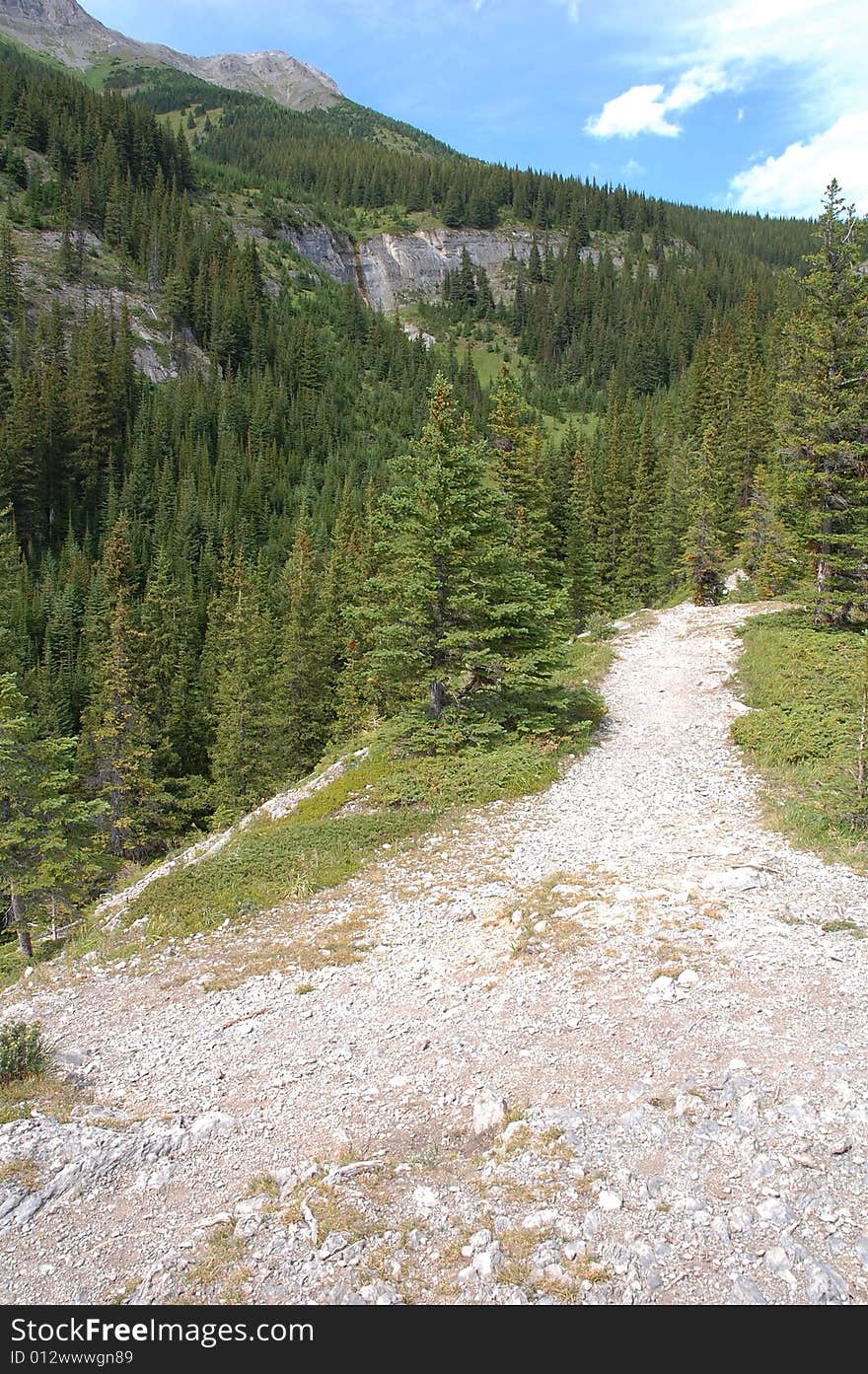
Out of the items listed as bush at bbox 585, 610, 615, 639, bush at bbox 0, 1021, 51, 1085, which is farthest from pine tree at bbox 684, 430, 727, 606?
bush at bbox 0, 1021, 51, 1085

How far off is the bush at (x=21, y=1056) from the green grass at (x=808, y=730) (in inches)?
454

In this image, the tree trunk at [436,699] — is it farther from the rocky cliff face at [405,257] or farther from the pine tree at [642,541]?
the rocky cliff face at [405,257]

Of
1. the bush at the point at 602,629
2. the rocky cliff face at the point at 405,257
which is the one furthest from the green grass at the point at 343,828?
the rocky cliff face at the point at 405,257

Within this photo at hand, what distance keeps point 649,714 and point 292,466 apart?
88.1 meters

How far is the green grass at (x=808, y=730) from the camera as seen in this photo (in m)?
12.2

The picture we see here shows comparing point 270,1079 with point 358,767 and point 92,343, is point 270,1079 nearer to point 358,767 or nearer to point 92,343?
point 358,767

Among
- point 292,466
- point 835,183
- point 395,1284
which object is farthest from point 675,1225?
point 292,466

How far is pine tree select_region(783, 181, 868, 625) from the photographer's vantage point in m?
22.4

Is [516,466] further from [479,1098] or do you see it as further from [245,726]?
[479,1098]

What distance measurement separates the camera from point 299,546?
54188 millimetres

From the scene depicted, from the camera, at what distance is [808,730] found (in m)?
16.4

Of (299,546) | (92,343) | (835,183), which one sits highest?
(92,343)

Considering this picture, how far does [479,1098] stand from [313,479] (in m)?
96.9

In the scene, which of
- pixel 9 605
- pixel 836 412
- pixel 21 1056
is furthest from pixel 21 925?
pixel 9 605
